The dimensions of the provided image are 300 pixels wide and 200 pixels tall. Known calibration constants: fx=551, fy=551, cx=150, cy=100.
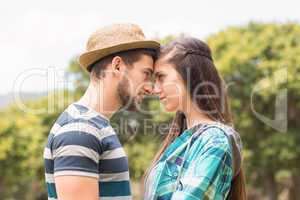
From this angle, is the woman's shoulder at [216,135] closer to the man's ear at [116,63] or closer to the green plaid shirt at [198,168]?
the green plaid shirt at [198,168]

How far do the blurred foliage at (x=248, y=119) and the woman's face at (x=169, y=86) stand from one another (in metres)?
11.3

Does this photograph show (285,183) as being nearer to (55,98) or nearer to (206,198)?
(55,98)

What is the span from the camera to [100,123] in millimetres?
2283

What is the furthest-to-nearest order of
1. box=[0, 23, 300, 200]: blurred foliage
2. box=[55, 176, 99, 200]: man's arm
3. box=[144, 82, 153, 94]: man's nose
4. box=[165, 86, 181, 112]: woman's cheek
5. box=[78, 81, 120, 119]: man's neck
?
box=[0, 23, 300, 200]: blurred foliage → box=[144, 82, 153, 94]: man's nose → box=[165, 86, 181, 112]: woman's cheek → box=[78, 81, 120, 119]: man's neck → box=[55, 176, 99, 200]: man's arm

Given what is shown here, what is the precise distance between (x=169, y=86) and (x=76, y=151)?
0.60 metres

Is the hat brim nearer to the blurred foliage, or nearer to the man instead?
the man

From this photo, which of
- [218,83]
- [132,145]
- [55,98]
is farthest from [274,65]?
[218,83]

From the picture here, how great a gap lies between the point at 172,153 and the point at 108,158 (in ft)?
1.08

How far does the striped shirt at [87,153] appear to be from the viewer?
2.15 m

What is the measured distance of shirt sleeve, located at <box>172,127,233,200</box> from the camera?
2.21 meters

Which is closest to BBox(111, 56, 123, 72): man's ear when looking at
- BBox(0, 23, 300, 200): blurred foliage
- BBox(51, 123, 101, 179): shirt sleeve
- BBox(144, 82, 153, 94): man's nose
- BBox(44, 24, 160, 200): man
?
BBox(44, 24, 160, 200): man

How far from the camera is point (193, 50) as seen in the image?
249 centimetres

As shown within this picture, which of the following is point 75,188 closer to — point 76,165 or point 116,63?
point 76,165

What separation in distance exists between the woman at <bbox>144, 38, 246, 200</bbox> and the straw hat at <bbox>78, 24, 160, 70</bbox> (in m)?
0.14
